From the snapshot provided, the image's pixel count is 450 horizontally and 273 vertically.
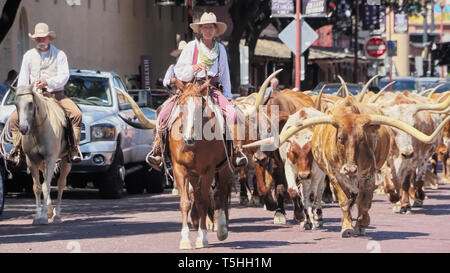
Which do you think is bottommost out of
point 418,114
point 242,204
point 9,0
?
point 242,204

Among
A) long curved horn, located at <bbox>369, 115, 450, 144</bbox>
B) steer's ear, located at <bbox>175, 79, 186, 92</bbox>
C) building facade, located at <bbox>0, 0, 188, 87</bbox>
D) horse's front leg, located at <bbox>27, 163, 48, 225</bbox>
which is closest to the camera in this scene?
steer's ear, located at <bbox>175, 79, 186, 92</bbox>

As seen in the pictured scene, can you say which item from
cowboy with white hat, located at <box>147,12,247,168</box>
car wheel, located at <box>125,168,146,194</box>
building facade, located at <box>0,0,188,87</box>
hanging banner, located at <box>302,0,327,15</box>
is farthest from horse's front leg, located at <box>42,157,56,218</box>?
hanging banner, located at <box>302,0,327,15</box>

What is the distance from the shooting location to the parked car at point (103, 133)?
837 inches

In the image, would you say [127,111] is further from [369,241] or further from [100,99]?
[369,241]

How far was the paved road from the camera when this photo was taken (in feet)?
45.9

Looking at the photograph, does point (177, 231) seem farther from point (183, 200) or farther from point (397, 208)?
point (397, 208)

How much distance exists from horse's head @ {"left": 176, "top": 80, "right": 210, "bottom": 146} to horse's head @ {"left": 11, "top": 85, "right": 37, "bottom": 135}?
3763 mm

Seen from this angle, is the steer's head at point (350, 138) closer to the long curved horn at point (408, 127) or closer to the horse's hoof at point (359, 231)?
the long curved horn at point (408, 127)

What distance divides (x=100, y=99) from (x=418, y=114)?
5.54 meters

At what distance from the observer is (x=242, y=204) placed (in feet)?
66.5

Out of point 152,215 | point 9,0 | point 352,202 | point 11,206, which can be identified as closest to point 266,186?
point 152,215

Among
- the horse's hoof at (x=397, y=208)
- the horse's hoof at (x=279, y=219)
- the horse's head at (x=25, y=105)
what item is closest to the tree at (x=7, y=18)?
the horse's head at (x=25, y=105)

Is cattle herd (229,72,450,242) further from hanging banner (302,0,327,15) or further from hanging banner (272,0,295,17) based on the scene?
hanging banner (302,0,327,15)
